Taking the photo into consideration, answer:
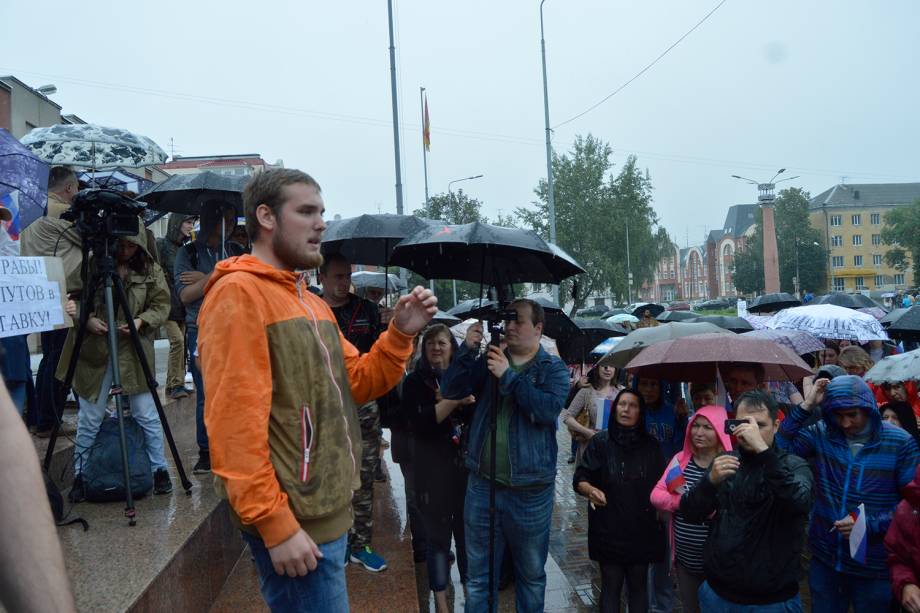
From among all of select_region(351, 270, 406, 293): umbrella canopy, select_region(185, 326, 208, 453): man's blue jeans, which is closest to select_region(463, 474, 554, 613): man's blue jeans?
select_region(185, 326, 208, 453): man's blue jeans

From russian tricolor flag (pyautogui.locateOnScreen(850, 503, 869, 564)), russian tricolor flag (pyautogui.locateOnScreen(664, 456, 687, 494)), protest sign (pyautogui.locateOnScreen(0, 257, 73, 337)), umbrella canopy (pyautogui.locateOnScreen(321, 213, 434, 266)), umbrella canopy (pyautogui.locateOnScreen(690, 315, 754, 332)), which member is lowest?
russian tricolor flag (pyautogui.locateOnScreen(850, 503, 869, 564))

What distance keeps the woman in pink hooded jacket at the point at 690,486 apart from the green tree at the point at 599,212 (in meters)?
48.5

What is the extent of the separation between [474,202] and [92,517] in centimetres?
2571

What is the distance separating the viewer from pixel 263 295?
228 centimetres

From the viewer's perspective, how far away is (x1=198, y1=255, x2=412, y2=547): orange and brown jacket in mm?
2090

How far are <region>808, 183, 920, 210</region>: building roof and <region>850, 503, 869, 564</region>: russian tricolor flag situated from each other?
107184 millimetres

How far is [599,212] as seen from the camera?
175 ft

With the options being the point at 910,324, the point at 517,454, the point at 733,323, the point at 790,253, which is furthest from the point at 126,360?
the point at 790,253

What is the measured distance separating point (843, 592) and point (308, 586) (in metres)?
3.10

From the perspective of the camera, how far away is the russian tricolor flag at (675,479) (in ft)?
13.2

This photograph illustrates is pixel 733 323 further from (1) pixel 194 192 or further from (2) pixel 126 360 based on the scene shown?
(2) pixel 126 360

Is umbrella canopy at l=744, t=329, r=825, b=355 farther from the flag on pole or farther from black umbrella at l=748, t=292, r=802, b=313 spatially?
the flag on pole

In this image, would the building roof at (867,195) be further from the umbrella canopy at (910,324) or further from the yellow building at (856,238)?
the umbrella canopy at (910,324)

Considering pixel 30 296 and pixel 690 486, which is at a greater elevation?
pixel 30 296
